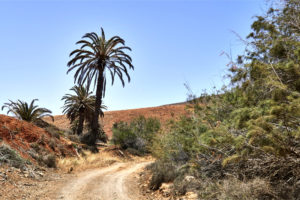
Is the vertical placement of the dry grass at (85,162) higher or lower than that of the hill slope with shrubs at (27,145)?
lower

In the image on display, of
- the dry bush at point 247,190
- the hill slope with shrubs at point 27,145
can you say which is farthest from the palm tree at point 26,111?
the dry bush at point 247,190

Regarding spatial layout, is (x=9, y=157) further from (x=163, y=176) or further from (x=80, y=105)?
(x=80, y=105)

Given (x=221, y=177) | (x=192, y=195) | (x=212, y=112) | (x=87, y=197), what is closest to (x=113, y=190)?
(x=87, y=197)

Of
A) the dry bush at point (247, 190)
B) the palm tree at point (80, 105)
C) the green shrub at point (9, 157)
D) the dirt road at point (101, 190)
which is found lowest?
the dirt road at point (101, 190)

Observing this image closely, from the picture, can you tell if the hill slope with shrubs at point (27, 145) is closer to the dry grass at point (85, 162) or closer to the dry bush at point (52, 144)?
the dry bush at point (52, 144)

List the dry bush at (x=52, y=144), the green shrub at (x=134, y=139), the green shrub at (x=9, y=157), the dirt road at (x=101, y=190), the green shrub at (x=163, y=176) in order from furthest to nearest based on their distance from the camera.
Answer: the green shrub at (x=134, y=139), the dry bush at (x=52, y=144), the green shrub at (x=9, y=157), the green shrub at (x=163, y=176), the dirt road at (x=101, y=190)

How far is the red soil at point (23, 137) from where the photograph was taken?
11.9 meters

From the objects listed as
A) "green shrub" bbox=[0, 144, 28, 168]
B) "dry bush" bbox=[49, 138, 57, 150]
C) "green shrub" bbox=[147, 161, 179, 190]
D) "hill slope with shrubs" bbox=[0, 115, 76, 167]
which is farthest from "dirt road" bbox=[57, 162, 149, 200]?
"dry bush" bbox=[49, 138, 57, 150]

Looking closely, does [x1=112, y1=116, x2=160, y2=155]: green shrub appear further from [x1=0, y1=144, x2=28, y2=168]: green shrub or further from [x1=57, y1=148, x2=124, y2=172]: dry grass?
[x1=0, y1=144, x2=28, y2=168]: green shrub

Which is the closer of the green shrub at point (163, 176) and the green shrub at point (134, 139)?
the green shrub at point (163, 176)

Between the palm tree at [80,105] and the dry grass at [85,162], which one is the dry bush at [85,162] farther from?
the palm tree at [80,105]

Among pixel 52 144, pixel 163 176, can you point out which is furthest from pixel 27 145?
pixel 163 176

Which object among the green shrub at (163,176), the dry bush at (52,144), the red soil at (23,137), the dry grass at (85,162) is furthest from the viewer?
the dry bush at (52,144)

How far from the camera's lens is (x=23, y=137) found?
13.7m
